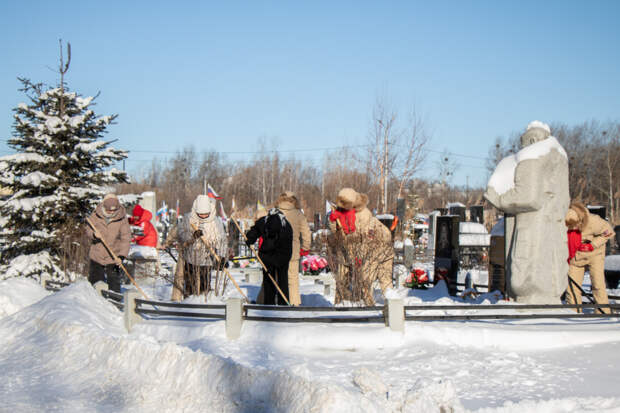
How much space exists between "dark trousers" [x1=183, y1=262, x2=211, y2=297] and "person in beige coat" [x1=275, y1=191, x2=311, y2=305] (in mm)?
1270

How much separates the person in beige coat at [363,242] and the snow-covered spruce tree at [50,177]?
7339 millimetres

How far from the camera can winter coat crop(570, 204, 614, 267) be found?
340 inches

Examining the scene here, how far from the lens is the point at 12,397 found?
567 cm

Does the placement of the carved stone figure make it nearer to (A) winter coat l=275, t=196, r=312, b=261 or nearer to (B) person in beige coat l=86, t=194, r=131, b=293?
(A) winter coat l=275, t=196, r=312, b=261

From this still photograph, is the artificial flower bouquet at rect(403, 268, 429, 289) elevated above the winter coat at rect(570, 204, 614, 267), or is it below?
below

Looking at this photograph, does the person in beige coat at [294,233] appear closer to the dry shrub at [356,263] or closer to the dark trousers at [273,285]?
the dark trousers at [273,285]

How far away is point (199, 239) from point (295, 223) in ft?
4.70

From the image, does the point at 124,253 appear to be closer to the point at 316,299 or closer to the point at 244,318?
the point at 316,299

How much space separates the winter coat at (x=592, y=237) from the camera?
8.65m

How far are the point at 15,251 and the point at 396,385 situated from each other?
1120 centimetres

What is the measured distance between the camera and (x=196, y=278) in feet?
29.5

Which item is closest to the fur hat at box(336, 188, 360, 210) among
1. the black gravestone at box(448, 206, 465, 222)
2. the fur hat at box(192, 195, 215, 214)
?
the fur hat at box(192, 195, 215, 214)

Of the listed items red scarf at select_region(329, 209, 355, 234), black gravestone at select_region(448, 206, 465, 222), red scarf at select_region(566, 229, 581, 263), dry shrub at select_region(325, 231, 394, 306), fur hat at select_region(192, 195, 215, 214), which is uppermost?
black gravestone at select_region(448, 206, 465, 222)

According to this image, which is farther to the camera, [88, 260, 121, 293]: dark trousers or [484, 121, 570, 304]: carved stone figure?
[88, 260, 121, 293]: dark trousers
